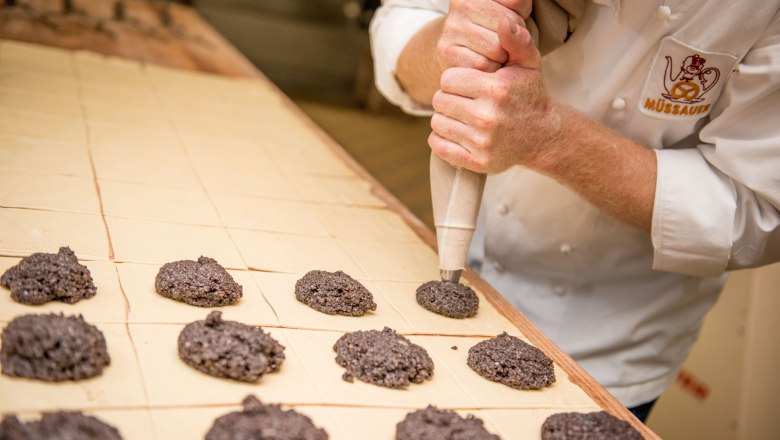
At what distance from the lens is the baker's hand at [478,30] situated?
1.46 metres

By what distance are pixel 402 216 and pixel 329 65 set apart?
5.03 meters

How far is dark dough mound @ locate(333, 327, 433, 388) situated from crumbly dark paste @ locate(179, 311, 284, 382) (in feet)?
0.44

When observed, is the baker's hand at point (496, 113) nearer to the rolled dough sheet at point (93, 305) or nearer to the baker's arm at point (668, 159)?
the baker's arm at point (668, 159)

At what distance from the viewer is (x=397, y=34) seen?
2111 mm

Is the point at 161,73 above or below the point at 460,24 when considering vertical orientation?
below

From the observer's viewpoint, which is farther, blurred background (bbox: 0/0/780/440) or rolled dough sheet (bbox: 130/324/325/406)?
blurred background (bbox: 0/0/780/440)

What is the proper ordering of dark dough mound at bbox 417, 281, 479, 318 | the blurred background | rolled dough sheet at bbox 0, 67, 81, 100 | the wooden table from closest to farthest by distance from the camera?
the wooden table, dark dough mound at bbox 417, 281, 479, 318, rolled dough sheet at bbox 0, 67, 81, 100, the blurred background

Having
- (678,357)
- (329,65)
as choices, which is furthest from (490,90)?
(329,65)

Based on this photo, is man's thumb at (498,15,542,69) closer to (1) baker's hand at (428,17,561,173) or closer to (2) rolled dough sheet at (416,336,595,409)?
(1) baker's hand at (428,17,561,173)

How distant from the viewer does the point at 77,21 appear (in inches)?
150

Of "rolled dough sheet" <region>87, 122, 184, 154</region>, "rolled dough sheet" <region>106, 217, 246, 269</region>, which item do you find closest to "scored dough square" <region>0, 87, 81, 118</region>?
"rolled dough sheet" <region>87, 122, 184, 154</region>

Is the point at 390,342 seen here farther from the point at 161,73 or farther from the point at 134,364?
the point at 161,73

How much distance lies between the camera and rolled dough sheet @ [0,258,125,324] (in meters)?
1.18

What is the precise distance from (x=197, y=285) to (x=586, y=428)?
0.78m
